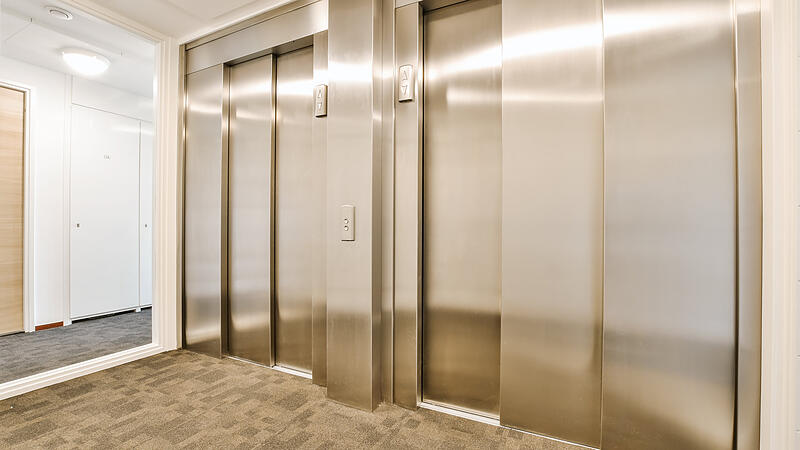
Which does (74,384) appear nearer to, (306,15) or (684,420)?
(306,15)

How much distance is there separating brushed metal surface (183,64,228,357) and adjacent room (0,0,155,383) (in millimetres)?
779

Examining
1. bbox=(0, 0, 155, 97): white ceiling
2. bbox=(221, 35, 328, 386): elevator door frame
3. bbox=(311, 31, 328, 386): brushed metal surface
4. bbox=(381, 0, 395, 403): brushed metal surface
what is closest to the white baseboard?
bbox=(221, 35, 328, 386): elevator door frame

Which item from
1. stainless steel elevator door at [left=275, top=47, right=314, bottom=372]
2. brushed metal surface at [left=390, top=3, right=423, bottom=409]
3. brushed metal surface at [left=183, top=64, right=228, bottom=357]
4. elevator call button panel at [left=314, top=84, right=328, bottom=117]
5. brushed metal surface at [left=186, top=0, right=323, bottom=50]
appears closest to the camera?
brushed metal surface at [left=390, top=3, right=423, bottom=409]

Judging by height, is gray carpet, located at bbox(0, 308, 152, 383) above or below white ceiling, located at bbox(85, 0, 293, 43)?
below

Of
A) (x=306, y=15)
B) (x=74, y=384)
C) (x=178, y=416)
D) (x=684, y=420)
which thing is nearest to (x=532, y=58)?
(x=306, y=15)

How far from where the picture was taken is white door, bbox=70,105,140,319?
4324 millimetres

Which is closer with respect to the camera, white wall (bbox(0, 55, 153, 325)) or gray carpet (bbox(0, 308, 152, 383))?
gray carpet (bbox(0, 308, 152, 383))

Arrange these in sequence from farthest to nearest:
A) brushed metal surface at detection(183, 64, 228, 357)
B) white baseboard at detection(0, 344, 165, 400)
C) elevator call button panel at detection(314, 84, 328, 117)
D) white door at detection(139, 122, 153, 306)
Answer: white door at detection(139, 122, 153, 306), brushed metal surface at detection(183, 64, 228, 357), elevator call button panel at detection(314, 84, 328, 117), white baseboard at detection(0, 344, 165, 400)

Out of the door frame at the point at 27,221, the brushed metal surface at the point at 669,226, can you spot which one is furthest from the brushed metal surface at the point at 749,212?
the door frame at the point at 27,221

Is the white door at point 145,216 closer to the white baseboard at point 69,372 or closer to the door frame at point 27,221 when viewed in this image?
the door frame at point 27,221

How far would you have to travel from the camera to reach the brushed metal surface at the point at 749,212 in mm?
1514

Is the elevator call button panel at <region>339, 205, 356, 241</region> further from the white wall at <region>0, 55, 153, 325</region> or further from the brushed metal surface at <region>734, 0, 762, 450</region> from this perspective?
the white wall at <region>0, 55, 153, 325</region>

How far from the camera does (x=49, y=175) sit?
4.07m

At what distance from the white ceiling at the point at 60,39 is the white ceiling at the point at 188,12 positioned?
0.24 m
